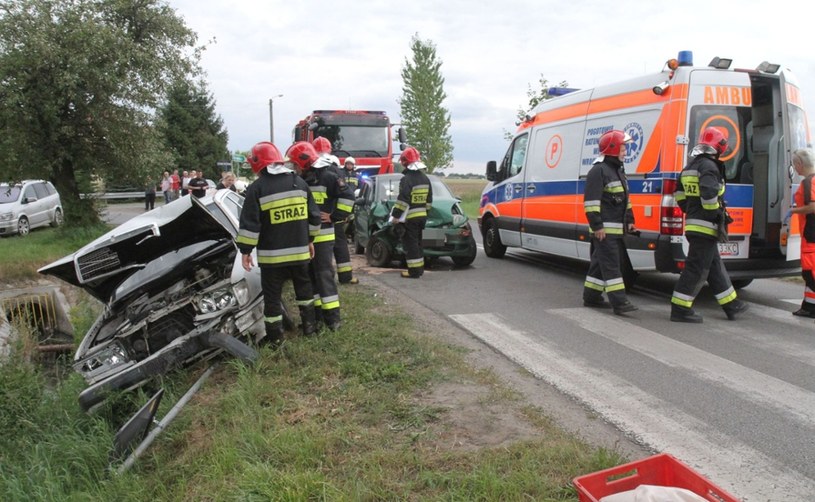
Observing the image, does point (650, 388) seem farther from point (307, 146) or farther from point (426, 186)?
point (426, 186)

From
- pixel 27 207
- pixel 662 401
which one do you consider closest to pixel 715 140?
pixel 662 401

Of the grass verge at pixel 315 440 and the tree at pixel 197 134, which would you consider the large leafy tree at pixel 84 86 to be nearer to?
the grass verge at pixel 315 440

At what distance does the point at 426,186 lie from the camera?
8.55m

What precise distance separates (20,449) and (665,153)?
22.7ft

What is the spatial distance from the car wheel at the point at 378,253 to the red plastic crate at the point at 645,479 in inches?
282

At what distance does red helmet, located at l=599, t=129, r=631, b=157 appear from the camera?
6551mm

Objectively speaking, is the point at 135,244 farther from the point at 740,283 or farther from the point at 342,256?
the point at 740,283

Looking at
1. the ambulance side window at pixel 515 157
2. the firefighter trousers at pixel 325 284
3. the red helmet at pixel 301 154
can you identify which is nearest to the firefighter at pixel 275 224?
the firefighter trousers at pixel 325 284

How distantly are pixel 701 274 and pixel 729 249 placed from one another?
908 mm

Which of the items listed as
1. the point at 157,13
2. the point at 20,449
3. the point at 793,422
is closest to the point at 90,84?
the point at 157,13

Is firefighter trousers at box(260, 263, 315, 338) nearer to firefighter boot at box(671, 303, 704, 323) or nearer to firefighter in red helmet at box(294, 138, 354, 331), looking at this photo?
firefighter in red helmet at box(294, 138, 354, 331)

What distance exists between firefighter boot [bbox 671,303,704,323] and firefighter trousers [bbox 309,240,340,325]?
349 cm

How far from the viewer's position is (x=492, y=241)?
11.0 metres

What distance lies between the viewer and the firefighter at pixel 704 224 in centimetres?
596
